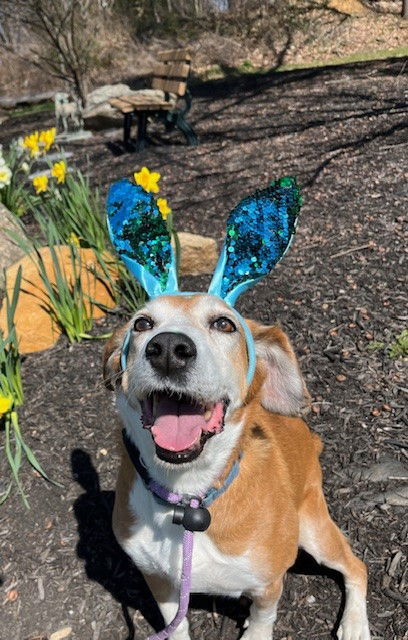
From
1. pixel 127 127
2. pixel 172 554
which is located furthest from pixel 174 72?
pixel 172 554

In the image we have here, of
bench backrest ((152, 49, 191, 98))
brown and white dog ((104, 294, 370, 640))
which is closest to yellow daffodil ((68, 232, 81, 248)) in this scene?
brown and white dog ((104, 294, 370, 640))

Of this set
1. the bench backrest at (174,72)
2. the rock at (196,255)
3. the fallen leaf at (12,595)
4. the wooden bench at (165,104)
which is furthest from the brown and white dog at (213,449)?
the bench backrest at (174,72)

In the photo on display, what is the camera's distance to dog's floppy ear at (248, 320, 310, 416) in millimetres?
2141

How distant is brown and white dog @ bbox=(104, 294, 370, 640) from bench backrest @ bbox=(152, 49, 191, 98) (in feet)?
22.8

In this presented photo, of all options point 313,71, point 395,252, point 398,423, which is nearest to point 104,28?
point 313,71

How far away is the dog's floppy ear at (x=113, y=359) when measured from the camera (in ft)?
7.23

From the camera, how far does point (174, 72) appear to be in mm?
8742

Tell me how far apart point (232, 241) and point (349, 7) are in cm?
1346

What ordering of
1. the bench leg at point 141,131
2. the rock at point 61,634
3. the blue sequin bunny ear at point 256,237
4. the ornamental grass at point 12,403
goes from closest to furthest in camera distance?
the blue sequin bunny ear at point 256,237 → the rock at point 61,634 → the ornamental grass at point 12,403 → the bench leg at point 141,131

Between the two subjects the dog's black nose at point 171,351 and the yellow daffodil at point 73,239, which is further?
the yellow daffodil at point 73,239

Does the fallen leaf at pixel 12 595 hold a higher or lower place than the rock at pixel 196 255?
lower

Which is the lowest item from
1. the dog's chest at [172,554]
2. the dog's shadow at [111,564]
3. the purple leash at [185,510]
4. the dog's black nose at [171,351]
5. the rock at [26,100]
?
the rock at [26,100]

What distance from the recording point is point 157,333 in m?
1.79

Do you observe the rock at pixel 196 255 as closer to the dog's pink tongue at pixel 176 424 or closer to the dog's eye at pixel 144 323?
the dog's eye at pixel 144 323
